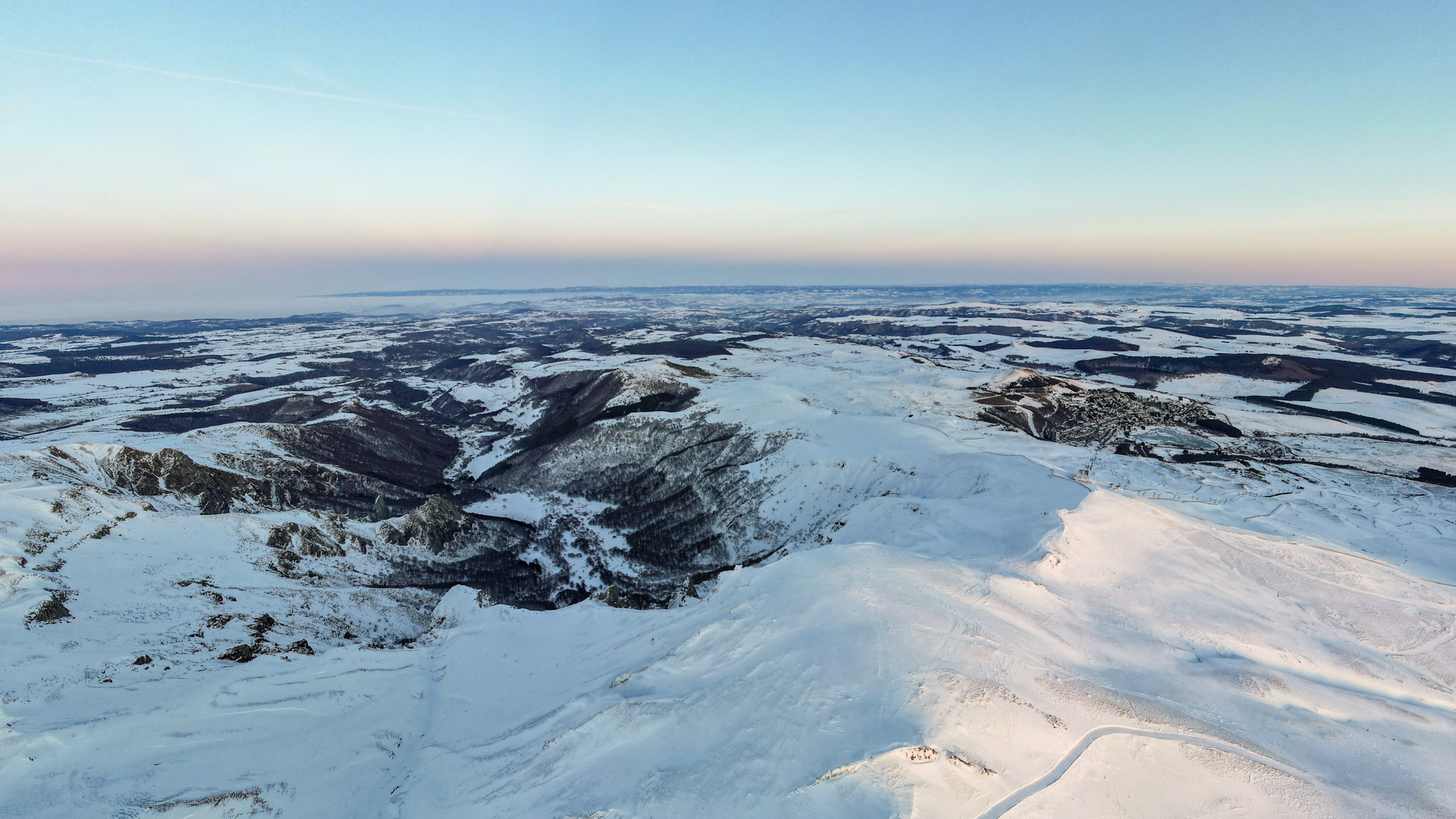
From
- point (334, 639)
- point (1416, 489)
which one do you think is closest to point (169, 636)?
point (334, 639)

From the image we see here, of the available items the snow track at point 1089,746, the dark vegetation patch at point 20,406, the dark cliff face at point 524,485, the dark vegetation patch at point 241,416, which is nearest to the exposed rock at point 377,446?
the dark cliff face at point 524,485

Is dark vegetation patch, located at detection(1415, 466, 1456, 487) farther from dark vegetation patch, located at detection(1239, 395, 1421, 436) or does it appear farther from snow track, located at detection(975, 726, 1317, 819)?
snow track, located at detection(975, 726, 1317, 819)

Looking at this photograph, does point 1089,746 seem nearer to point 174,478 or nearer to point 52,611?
point 52,611

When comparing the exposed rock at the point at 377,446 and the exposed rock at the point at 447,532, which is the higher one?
the exposed rock at the point at 377,446

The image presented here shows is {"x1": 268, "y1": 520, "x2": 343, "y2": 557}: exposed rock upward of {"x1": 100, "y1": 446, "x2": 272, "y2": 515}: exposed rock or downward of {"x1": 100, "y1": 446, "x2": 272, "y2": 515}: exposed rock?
downward

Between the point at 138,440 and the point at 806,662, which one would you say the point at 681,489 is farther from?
the point at 138,440

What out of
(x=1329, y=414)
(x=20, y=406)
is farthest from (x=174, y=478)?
(x=1329, y=414)

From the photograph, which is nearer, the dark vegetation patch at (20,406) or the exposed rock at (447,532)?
the exposed rock at (447,532)

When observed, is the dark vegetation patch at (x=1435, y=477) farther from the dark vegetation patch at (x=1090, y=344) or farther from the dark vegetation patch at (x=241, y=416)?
the dark vegetation patch at (x=241, y=416)

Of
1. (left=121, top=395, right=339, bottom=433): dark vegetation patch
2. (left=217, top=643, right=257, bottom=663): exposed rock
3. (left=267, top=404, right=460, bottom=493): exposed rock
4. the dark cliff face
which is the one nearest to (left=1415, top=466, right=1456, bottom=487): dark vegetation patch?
the dark cliff face
